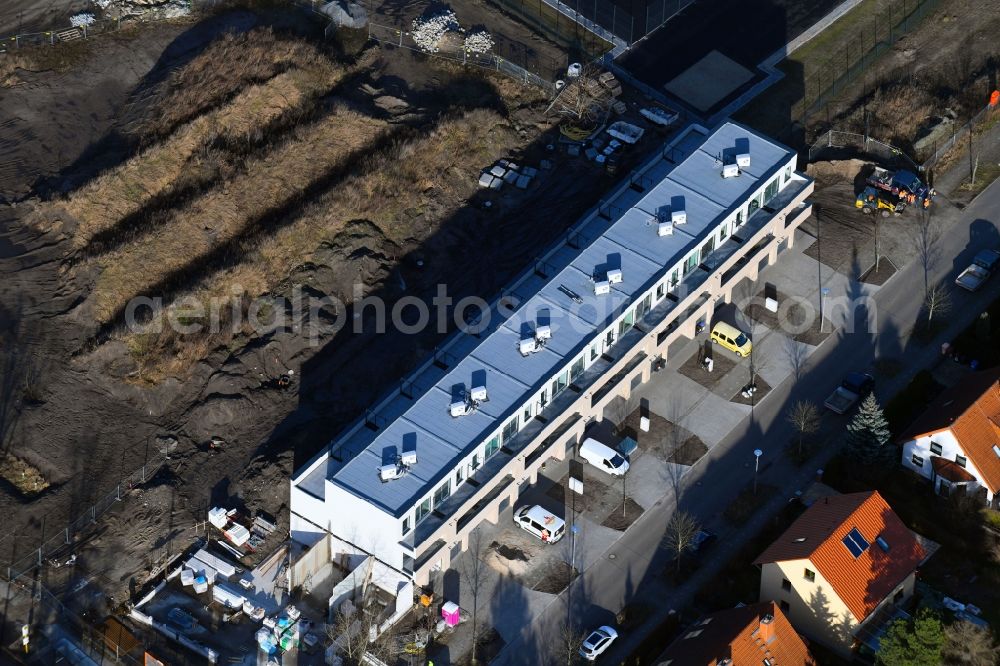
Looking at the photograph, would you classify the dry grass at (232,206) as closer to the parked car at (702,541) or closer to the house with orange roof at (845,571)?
the parked car at (702,541)

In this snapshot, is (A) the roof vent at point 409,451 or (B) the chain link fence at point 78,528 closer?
(A) the roof vent at point 409,451

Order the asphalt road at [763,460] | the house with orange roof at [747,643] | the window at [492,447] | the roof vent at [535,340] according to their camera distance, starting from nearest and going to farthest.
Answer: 1. the house with orange roof at [747,643]
2. the asphalt road at [763,460]
3. the window at [492,447]
4. the roof vent at [535,340]

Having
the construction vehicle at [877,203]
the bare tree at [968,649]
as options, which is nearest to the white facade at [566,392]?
the construction vehicle at [877,203]

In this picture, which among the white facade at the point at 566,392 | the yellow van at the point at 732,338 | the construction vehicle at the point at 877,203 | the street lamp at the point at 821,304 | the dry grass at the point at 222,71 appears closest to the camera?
the white facade at the point at 566,392

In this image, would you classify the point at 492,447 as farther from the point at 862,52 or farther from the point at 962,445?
the point at 862,52

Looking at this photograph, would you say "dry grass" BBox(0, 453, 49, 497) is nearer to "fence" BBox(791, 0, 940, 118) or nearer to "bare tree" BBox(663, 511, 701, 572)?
"bare tree" BBox(663, 511, 701, 572)

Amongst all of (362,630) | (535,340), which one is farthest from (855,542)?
(362,630)

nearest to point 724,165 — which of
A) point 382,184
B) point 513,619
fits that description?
point 382,184

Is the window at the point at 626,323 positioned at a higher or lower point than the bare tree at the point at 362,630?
higher

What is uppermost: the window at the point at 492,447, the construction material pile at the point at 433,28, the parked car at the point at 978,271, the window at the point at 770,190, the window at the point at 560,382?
the construction material pile at the point at 433,28
